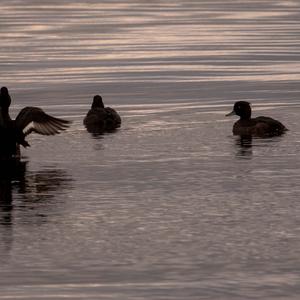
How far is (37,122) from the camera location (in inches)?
841

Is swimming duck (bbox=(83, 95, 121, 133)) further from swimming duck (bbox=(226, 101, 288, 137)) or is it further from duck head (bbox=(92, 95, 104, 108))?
swimming duck (bbox=(226, 101, 288, 137))

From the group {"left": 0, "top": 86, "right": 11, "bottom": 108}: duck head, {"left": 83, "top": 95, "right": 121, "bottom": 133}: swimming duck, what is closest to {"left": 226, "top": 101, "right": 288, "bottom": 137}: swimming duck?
{"left": 83, "top": 95, "right": 121, "bottom": 133}: swimming duck

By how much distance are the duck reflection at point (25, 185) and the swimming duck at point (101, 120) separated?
9.96ft

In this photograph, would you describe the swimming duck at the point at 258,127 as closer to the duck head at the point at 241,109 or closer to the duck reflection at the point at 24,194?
the duck head at the point at 241,109

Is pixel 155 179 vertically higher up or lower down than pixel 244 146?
lower down

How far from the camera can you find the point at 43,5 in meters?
58.8

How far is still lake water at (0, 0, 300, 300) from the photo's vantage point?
42.8 feet

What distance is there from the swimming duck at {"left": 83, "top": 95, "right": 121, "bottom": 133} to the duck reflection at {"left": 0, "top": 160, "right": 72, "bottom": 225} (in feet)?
9.96

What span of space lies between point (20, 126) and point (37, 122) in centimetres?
64

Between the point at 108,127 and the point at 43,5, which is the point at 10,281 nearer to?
the point at 108,127

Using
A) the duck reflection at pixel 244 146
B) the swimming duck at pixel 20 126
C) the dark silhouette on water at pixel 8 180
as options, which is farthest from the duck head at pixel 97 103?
the dark silhouette on water at pixel 8 180

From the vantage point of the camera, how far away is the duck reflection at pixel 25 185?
16.8 meters

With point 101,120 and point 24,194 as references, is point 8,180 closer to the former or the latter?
point 24,194

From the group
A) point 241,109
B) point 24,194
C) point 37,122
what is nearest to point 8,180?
point 24,194
